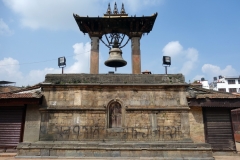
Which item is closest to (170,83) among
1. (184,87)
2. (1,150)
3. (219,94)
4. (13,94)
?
(184,87)

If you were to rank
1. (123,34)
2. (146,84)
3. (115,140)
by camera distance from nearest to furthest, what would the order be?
(115,140) < (146,84) < (123,34)

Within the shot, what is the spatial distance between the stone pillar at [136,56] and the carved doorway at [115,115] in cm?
403

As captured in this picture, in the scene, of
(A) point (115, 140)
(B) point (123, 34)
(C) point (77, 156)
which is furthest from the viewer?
(B) point (123, 34)

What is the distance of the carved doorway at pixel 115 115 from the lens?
42.4 ft

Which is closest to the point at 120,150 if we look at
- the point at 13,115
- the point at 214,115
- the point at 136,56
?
the point at 214,115

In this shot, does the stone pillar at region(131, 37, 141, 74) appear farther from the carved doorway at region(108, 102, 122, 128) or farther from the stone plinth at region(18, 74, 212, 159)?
the carved doorway at region(108, 102, 122, 128)

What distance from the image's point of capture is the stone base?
11.1m

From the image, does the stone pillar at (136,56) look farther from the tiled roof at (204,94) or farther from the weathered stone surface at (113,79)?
the tiled roof at (204,94)

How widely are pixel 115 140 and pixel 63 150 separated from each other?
3139 millimetres

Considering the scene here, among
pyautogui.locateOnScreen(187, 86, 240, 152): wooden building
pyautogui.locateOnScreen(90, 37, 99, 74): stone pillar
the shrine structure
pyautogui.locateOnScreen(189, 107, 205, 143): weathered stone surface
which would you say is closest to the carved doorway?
the shrine structure

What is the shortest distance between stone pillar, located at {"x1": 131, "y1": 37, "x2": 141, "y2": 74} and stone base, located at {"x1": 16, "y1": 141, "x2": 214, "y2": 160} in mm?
6615

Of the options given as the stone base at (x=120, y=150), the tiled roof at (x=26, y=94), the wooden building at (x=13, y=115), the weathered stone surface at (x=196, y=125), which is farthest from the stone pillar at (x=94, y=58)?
the weathered stone surface at (x=196, y=125)

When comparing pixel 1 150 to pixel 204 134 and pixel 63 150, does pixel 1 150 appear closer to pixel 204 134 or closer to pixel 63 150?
pixel 63 150

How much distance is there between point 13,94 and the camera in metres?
13.5
